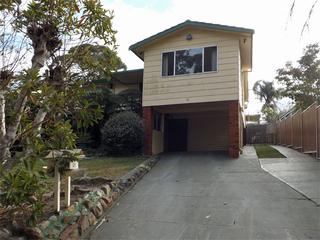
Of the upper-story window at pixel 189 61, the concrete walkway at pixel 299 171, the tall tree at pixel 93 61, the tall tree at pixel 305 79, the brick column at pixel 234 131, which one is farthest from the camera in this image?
the tall tree at pixel 305 79

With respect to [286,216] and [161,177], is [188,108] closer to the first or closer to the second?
[161,177]

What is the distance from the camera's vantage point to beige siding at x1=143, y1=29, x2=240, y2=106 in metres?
16.3

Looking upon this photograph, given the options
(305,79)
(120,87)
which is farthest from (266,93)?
(120,87)

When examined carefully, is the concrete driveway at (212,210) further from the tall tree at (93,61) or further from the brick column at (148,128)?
the brick column at (148,128)

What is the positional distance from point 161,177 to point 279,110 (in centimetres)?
4036

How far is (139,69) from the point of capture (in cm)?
1916

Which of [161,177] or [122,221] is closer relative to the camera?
[122,221]

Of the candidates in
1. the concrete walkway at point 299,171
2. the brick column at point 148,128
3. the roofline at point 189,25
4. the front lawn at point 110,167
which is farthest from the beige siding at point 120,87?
the concrete walkway at point 299,171

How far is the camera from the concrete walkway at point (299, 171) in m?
9.69

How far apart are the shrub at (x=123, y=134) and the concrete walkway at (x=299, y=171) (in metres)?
4.98

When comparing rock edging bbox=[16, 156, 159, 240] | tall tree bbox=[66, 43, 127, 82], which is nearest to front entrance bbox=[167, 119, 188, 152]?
rock edging bbox=[16, 156, 159, 240]

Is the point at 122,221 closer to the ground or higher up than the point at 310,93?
closer to the ground

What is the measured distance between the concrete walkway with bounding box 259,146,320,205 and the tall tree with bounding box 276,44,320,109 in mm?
13671

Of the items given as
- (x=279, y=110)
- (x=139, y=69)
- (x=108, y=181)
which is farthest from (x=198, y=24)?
(x=279, y=110)
